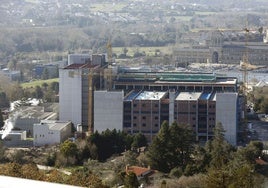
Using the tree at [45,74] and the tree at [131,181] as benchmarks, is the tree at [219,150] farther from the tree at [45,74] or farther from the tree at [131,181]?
the tree at [45,74]

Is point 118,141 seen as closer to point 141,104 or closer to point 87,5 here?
point 141,104

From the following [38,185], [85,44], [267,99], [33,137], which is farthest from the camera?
[85,44]

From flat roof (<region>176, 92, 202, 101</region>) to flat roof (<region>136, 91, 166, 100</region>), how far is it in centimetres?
22

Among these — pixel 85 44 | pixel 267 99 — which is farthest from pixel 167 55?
pixel 267 99

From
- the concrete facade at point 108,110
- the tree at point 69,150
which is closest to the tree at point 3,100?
the concrete facade at point 108,110

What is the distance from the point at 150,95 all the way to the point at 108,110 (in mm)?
572

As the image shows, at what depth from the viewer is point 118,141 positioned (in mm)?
6484

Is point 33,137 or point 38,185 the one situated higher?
point 38,185

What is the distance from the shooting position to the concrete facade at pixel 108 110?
7.40 meters

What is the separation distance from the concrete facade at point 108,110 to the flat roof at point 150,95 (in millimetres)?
262

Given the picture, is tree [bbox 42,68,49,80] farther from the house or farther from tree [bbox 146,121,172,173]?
the house

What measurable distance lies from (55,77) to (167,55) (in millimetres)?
3834

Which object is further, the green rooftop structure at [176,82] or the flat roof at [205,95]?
the green rooftop structure at [176,82]

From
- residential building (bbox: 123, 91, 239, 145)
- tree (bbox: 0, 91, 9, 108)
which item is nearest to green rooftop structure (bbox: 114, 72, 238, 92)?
residential building (bbox: 123, 91, 239, 145)
